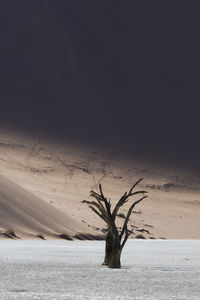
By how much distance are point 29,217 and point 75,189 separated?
81.8 ft

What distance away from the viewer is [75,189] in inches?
2766

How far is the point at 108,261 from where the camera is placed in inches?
835

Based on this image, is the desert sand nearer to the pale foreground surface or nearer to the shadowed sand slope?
the shadowed sand slope

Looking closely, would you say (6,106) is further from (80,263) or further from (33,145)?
(80,263)

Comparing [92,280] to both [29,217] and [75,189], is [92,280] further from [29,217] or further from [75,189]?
[75,189]

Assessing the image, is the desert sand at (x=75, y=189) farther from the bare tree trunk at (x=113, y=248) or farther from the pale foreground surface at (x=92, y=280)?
the bare tree trunk at (x=113, y=248)

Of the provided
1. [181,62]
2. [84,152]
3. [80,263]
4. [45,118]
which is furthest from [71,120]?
[80,263]

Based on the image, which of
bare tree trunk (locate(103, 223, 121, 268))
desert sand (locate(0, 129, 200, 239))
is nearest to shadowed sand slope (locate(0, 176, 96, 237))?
desert sand (locate(0, 129, 200, 239))

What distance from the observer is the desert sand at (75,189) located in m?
46.2

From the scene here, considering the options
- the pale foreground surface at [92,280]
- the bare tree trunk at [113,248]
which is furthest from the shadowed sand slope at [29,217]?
the bare tree trunk at [113,248]

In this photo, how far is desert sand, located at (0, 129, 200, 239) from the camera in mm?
46250

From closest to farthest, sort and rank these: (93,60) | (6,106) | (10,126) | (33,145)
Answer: (33,145) → (10,126) → (6,106) → (93,60)

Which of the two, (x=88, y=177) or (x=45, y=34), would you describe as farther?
(x=45, y=34)

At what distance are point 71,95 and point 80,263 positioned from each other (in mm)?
77436
